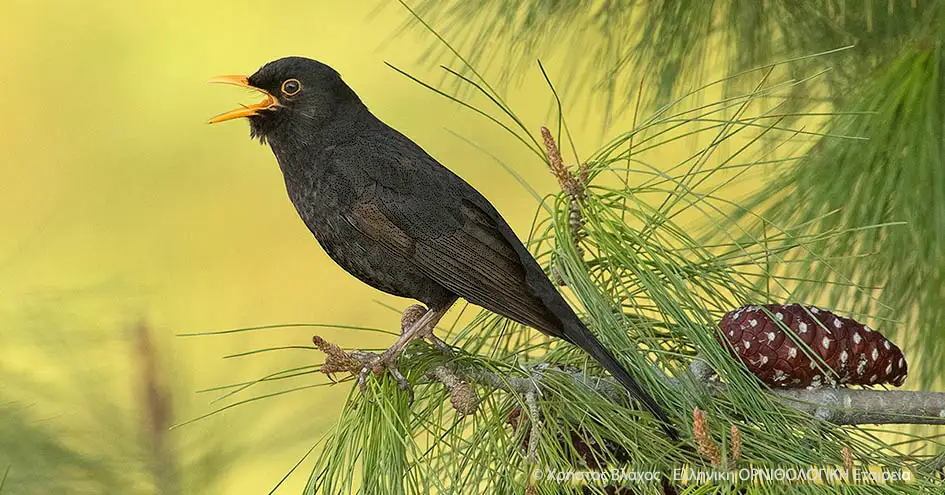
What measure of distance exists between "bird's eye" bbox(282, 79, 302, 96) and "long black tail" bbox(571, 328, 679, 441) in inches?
22.4

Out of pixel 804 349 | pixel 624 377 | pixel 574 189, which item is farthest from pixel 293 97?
pixel 804 349

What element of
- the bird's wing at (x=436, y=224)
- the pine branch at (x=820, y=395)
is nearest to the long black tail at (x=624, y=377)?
the pine branch at (x=820, y=395)

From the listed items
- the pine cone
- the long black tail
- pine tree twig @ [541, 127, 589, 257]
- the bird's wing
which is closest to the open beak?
the bird's wing

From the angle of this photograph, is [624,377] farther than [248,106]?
No

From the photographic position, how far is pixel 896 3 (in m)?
1.41

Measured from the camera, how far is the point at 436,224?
4.30 ft

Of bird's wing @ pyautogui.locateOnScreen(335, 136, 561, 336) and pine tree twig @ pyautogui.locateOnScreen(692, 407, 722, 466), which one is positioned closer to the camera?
pine tree twig @ pyautogui.locateOnScreen(692, 407, 722, 466)

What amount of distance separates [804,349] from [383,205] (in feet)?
1.74

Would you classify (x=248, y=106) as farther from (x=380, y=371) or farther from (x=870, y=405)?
(x=870, y=405)

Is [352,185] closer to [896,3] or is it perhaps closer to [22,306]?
[22,306]

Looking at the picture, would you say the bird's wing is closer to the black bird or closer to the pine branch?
the black bird

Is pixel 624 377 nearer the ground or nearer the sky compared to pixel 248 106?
nearer the ground

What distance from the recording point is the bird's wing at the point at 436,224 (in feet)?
4.15

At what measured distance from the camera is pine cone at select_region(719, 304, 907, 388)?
1.07 metres
